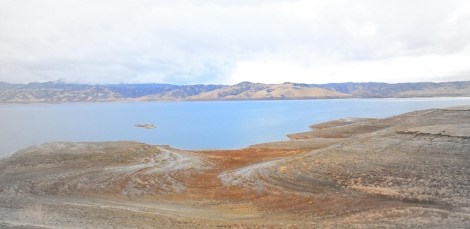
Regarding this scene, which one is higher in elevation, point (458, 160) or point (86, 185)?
point (458, 160)

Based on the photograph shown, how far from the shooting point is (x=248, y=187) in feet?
106

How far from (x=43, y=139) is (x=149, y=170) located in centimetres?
6183

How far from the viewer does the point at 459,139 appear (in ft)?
114

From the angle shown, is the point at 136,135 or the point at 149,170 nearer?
the point at 149,170

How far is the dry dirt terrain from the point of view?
22.0 m

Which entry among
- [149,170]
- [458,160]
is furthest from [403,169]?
[149,170]

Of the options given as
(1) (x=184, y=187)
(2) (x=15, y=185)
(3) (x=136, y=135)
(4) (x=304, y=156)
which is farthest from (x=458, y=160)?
(3) (x=136, y=135)

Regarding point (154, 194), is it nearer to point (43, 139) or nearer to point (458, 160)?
point (458, 160)

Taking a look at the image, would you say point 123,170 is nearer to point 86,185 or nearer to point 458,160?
point 86,185

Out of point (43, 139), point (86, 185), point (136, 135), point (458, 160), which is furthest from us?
point (136, 135)

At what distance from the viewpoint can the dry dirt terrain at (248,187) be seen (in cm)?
2197

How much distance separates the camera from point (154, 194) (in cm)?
3203

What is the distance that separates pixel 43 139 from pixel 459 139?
272 ft

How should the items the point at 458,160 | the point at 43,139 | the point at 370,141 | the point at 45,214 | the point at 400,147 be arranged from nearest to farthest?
the point at 45,214 → the point at 458,160 → the point at 400,147 → the point at 370,141 → the point at 43,139
